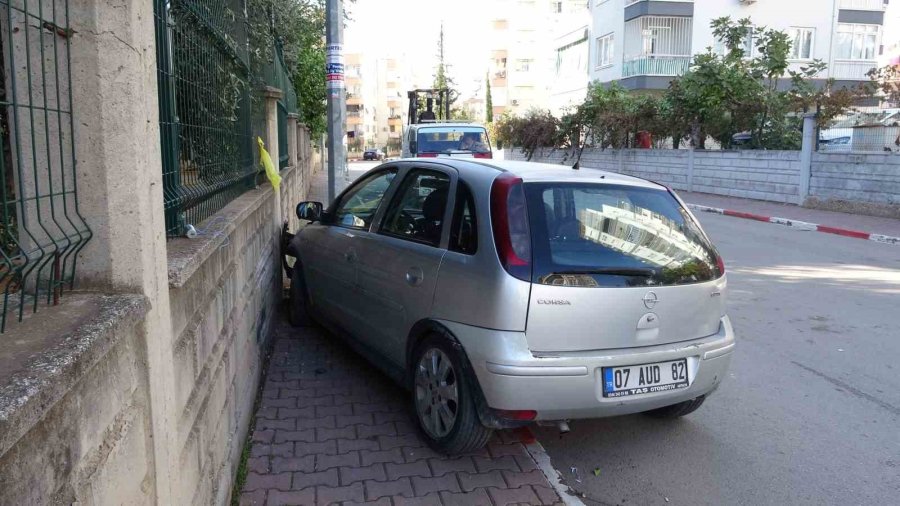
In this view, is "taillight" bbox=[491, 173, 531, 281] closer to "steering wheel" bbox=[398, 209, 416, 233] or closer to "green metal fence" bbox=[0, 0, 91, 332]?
"steering wheel" bbox=[398, 209, 416, 233]

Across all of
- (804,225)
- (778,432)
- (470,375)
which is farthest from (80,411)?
(804,225)

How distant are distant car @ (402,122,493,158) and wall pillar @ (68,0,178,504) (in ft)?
46.6

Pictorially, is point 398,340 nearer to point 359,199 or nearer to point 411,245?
point 411,245

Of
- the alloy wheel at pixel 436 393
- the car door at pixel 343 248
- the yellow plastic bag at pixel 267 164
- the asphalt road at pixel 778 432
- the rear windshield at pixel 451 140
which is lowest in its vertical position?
the asphalt road at pixel 778 432

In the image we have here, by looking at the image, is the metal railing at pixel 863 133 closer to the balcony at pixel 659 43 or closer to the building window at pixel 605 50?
the balcony at pixel 659 43

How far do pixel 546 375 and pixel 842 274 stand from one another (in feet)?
24.5

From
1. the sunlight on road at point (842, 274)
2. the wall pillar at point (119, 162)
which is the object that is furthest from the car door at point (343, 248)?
the sunlight on road at point (842, 274)

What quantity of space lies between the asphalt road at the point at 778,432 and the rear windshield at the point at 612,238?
1.07 m

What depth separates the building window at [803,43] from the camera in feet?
112

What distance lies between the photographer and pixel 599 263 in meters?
3.64

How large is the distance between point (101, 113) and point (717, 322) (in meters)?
3.35

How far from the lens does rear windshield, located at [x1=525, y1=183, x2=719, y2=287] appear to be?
3.60 metres

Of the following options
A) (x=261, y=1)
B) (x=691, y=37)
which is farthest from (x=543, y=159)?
(x=261, y=1)

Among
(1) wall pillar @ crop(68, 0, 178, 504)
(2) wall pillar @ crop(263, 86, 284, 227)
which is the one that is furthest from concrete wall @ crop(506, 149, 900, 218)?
(1) wall pillar @ crop(68, 0, 178, 504)
